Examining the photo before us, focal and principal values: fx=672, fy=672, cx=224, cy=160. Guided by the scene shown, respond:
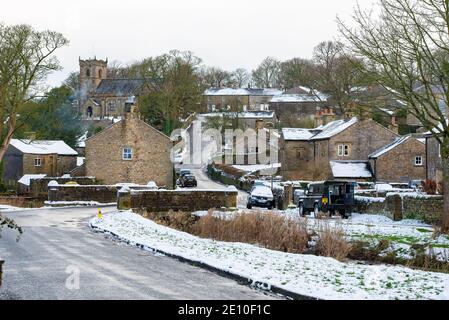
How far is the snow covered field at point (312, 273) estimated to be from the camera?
13164 millimetres

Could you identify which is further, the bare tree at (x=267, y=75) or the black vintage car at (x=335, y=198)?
the bare tree at (x=267, y=75)

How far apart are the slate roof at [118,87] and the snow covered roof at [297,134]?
→ 5860cm

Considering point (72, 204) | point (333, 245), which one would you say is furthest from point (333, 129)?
point (333, 245)

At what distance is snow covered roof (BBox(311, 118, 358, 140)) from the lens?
61.3m

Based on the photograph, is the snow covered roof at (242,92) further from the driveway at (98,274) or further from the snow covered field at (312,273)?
the snow covered field at (312,273)

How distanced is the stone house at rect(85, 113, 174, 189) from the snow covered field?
35.5 meters

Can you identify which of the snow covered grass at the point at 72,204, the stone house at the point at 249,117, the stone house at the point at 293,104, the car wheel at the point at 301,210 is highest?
the stone house at the point at 293,104

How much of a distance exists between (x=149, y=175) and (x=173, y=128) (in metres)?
26.0

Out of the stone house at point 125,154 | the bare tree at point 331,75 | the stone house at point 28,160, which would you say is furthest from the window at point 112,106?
the stone house at point 125,154

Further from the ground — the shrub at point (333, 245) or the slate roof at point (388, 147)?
the slate roof at point (388, 147)

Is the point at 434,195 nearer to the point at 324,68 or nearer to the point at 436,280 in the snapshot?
the point at 436,280

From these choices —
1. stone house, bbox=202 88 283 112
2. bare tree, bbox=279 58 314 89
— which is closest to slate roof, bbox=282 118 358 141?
bare tree, bbox=279 58 314 89

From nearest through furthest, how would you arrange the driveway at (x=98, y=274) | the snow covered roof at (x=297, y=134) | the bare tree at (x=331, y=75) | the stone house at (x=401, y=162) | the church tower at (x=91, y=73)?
the driveway at (x=98, y=274) < the stone house at (x=401, y=162) < the snow covered roof at (x=297, y=134) < the bare tree at (x=331, y=75) < the church tower at (x=91, y=73)

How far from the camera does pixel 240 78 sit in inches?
5782
